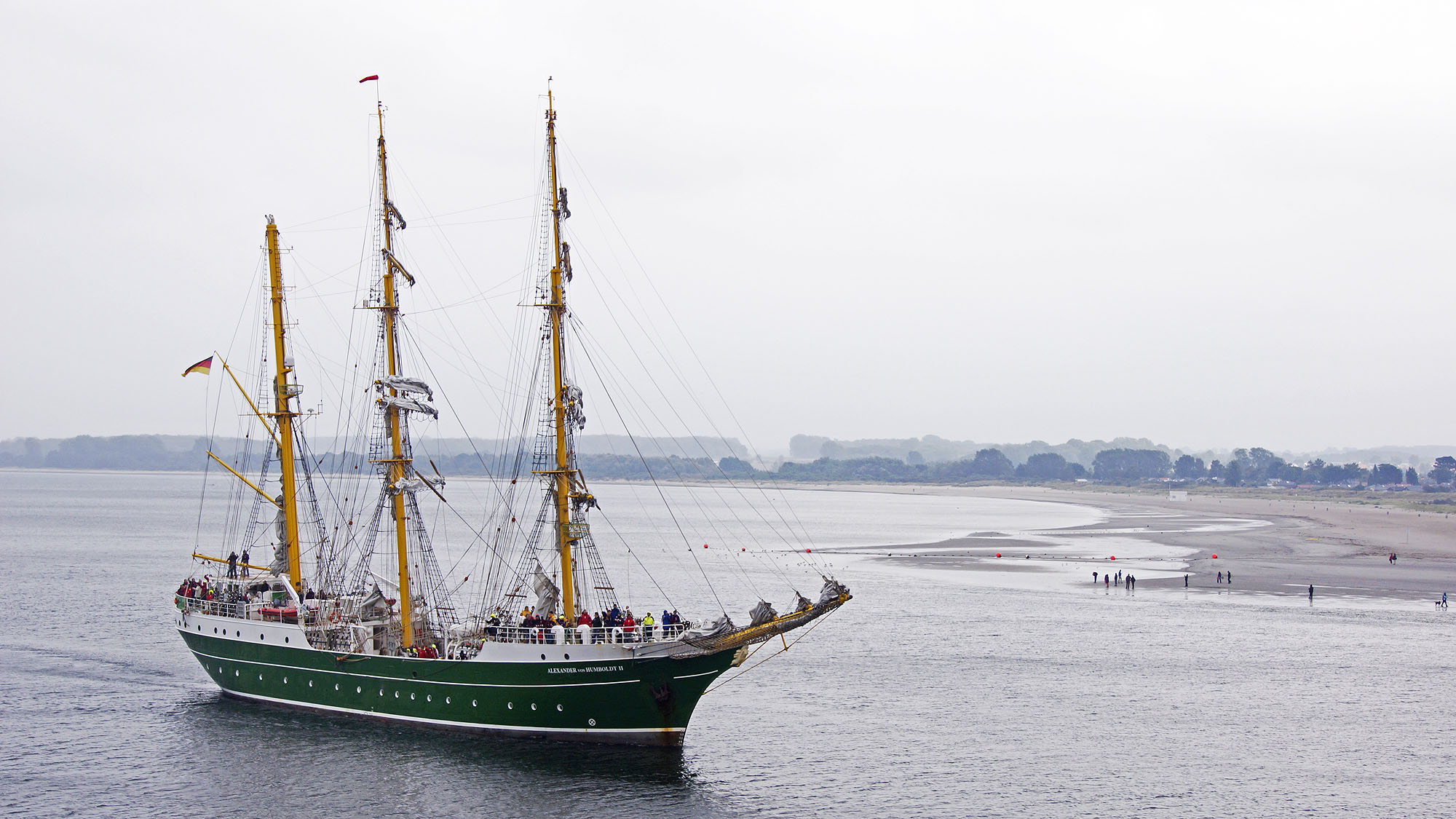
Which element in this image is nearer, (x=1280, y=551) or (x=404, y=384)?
(x=404, y=384)

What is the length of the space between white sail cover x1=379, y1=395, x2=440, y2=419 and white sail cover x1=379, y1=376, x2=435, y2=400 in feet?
1.28

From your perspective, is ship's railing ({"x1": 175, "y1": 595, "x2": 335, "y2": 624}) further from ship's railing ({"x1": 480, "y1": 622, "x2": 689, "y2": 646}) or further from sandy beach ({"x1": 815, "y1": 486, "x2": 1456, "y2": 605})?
sandy beach ({"x1": 815, "y1": 486, "x2": 1456, "y2": 605})

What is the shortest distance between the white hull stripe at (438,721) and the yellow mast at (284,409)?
4.98 m

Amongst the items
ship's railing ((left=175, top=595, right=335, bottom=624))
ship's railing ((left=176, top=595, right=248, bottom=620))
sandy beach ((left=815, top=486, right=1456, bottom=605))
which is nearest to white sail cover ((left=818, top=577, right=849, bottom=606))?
ship's railing ((left=175, top=595, right=335, bottom=624))

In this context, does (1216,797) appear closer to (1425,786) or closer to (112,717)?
(1425,786)

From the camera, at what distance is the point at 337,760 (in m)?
37.7

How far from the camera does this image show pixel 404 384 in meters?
42.8

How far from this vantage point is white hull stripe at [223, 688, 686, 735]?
127 feet

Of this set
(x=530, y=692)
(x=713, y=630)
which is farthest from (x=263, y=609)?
(x=713, y=630)

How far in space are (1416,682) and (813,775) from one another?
29.8 m

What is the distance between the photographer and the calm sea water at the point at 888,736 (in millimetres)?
33875

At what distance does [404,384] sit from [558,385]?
6.08 m

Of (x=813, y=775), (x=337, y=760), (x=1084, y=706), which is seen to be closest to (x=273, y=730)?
(x=337, y=760)

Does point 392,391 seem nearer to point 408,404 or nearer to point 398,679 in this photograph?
point 408,404
